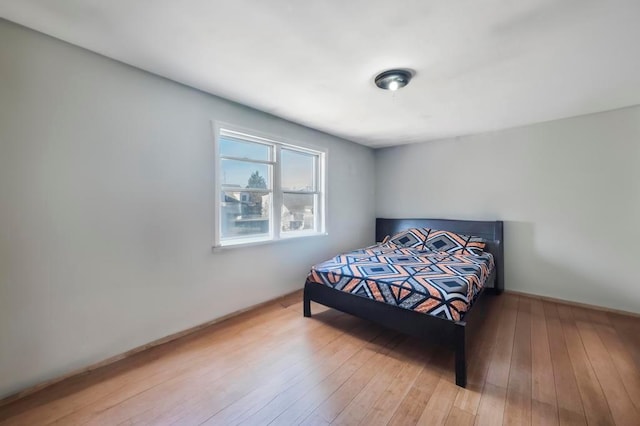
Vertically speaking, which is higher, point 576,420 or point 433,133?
point 433,133

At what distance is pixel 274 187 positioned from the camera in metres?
3.27

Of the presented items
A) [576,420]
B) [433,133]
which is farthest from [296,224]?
[576,420]

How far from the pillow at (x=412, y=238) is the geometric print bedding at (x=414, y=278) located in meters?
0.50

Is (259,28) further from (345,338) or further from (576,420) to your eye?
(576,420)

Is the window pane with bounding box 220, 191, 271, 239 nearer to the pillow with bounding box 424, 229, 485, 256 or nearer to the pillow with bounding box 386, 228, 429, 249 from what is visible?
the pillow with bounding box 386, 228, 429, 249

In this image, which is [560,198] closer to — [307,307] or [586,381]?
[586,381]

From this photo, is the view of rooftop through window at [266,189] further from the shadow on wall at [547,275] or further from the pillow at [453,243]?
the shadow on wall at [547,275]

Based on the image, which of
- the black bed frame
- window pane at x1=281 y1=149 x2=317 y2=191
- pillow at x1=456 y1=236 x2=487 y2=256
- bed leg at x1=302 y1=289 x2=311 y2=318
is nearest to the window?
window pane at x1=281 y1=149 x2=317 y2=191

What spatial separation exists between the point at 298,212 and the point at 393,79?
214cm

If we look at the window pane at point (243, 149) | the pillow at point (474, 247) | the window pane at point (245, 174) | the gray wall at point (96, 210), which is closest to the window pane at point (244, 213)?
the window pane at point (245, 174)

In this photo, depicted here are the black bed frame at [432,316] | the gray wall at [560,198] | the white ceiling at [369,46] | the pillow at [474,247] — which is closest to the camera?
the white ceiling at [369,46]

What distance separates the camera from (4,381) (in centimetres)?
161

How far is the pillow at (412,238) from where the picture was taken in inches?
153

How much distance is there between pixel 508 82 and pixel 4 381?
4.29 metres
